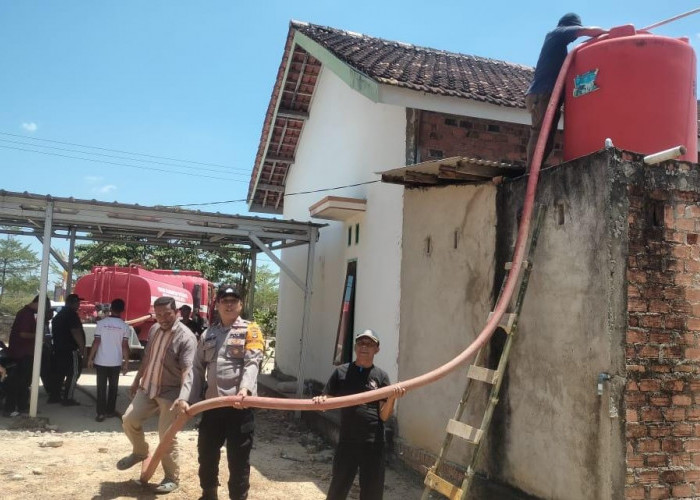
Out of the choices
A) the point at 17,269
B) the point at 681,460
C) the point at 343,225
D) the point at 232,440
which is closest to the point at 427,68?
the point at 343,225

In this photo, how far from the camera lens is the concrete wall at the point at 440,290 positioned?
215 inches

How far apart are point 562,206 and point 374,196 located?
3827 millimetres

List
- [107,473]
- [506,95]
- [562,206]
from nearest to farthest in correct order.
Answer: [562,206], [107,473], [506,95]

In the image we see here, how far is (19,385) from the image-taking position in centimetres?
809

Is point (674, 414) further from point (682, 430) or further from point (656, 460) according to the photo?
point (656, 460)

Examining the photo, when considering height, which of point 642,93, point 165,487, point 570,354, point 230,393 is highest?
point 642,93

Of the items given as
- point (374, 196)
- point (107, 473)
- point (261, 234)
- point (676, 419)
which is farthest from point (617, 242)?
point (261, 234)

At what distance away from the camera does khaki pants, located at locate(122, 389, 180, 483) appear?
5.27m

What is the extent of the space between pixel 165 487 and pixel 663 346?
164 inches

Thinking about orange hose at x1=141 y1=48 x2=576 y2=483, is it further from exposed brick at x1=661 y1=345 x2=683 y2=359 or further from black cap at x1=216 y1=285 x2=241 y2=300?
exposed brick at x1=661 y1=345 x2=683 y2=359

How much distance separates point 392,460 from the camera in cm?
655

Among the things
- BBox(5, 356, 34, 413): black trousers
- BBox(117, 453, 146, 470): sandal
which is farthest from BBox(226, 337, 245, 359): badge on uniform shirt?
BBox(5, 356, 34, 413): black trousers

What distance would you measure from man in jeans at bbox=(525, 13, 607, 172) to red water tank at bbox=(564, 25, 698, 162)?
0.47 meters

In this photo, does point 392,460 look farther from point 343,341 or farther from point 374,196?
point 374,196
